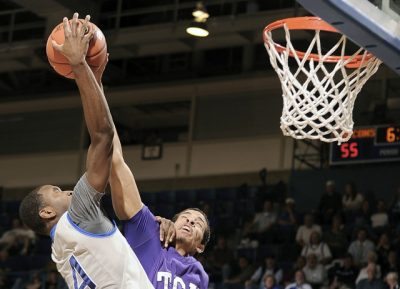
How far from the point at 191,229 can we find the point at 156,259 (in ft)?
1.00

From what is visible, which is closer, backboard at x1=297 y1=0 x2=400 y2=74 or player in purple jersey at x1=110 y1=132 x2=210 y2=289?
player in purple jersey at x1=110 y1=132 x2=210 y2=289

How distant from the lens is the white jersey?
3.11 meters

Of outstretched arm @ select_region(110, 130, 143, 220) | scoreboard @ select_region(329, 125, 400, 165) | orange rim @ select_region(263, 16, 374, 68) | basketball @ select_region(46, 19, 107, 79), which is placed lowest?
outstretched arm @ select_region(110, 130, 143, 220)

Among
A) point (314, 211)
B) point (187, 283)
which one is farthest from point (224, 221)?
point (187, 283)

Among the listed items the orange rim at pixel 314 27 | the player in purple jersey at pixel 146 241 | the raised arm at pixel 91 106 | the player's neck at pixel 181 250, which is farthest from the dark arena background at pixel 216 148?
the raised arm at pixel 91 106

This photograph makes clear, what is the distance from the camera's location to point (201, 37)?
14.8 metres

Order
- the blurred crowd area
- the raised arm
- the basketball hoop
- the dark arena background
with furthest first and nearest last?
the dark arena background → the blurred crowd area → the basketball hoop → the raised arm

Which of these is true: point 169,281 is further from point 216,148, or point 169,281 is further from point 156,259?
point 216,148

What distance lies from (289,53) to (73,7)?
9.65 m

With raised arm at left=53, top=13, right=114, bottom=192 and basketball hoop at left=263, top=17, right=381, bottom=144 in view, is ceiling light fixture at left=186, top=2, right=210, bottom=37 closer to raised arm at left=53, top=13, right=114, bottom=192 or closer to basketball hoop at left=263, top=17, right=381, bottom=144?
basketball hoop at left=263, top=17, right=381, bottom=144

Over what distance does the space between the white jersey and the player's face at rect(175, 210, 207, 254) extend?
705 millimetres

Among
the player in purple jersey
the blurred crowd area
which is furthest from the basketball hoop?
the blurred crowd area

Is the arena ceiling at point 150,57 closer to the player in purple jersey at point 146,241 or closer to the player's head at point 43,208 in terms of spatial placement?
the player in purple jersey at point 146,241

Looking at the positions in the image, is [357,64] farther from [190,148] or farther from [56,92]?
[56,92]
